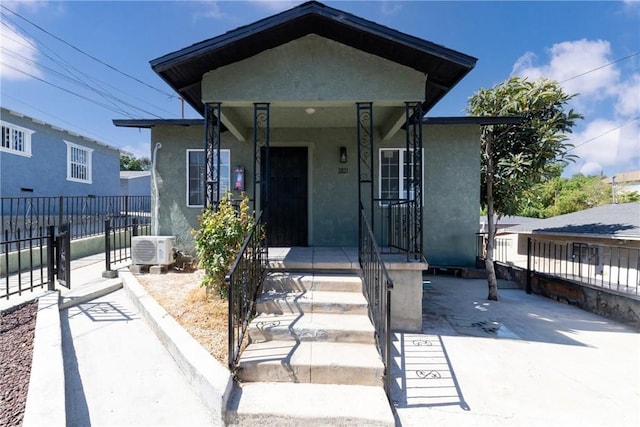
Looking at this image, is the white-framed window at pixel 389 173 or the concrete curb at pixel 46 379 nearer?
the concrete curb at pixel 46 379

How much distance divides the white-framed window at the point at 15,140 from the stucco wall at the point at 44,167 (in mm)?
132

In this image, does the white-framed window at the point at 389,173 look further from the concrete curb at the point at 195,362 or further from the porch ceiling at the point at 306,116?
the concrete curb at the point at 195,362

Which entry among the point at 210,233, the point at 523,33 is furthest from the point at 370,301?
the point at 523,33

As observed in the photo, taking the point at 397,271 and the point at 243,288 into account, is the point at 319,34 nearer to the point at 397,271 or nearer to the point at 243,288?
the point at 397,271

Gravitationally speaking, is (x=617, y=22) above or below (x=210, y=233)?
above

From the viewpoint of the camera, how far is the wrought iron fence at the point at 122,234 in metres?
6.49

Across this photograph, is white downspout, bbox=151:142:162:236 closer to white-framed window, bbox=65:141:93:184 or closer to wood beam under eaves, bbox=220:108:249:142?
wood beam under eaves, bbox=220:108:249:142

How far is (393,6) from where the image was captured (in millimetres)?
8328

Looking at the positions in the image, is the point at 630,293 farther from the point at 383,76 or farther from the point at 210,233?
the point at 210,233

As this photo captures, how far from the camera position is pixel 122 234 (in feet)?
29.3

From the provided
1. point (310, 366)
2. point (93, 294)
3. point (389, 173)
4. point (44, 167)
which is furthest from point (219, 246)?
point (44, 167)

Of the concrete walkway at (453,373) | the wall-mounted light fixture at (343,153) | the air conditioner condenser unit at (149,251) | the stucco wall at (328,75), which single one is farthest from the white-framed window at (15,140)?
the wall-mounted light fixture at (343,153)

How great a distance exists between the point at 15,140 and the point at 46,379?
1315cm

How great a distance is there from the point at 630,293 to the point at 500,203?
2697 mm
